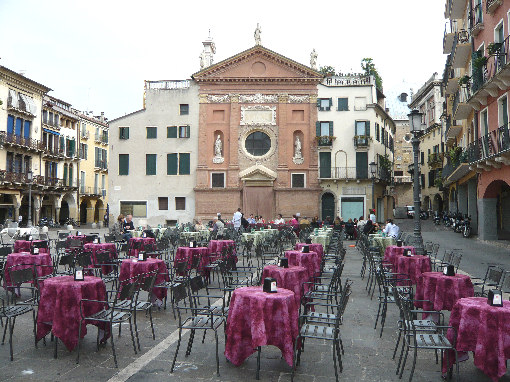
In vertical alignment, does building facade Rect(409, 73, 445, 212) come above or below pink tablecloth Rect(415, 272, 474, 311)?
above

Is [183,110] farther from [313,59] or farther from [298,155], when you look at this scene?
[313,59]

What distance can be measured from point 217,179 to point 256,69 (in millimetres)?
9476

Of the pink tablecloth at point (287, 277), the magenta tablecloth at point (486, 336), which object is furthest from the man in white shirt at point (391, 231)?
the magenta tablecloth at point (486, 336)

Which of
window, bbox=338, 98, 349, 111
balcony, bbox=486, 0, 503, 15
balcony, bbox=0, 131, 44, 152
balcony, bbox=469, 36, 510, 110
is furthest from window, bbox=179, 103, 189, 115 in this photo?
balcony, bbox=486, 0, 503, 15

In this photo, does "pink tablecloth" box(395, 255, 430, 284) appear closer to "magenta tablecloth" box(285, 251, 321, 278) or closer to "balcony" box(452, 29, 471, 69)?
"magenta tablecloth" box(285, 251, 321, 278)

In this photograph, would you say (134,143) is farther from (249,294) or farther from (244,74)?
(249,294)

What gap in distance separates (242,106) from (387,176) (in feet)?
48.4

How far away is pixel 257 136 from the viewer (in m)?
35.2

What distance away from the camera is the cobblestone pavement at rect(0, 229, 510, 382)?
530 cm

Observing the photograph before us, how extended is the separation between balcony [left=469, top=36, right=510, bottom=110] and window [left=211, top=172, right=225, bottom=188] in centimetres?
1945

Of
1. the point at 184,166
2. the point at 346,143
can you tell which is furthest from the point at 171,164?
the point at 346,143

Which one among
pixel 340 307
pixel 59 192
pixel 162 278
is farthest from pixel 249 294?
pixel 59 192

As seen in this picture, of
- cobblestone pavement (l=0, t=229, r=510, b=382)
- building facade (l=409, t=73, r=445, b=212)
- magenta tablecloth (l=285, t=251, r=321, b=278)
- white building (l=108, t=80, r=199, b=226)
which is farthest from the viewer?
building facade (l=409, t=73, r=445, b=212)

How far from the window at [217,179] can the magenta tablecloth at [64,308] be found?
28.8 m
